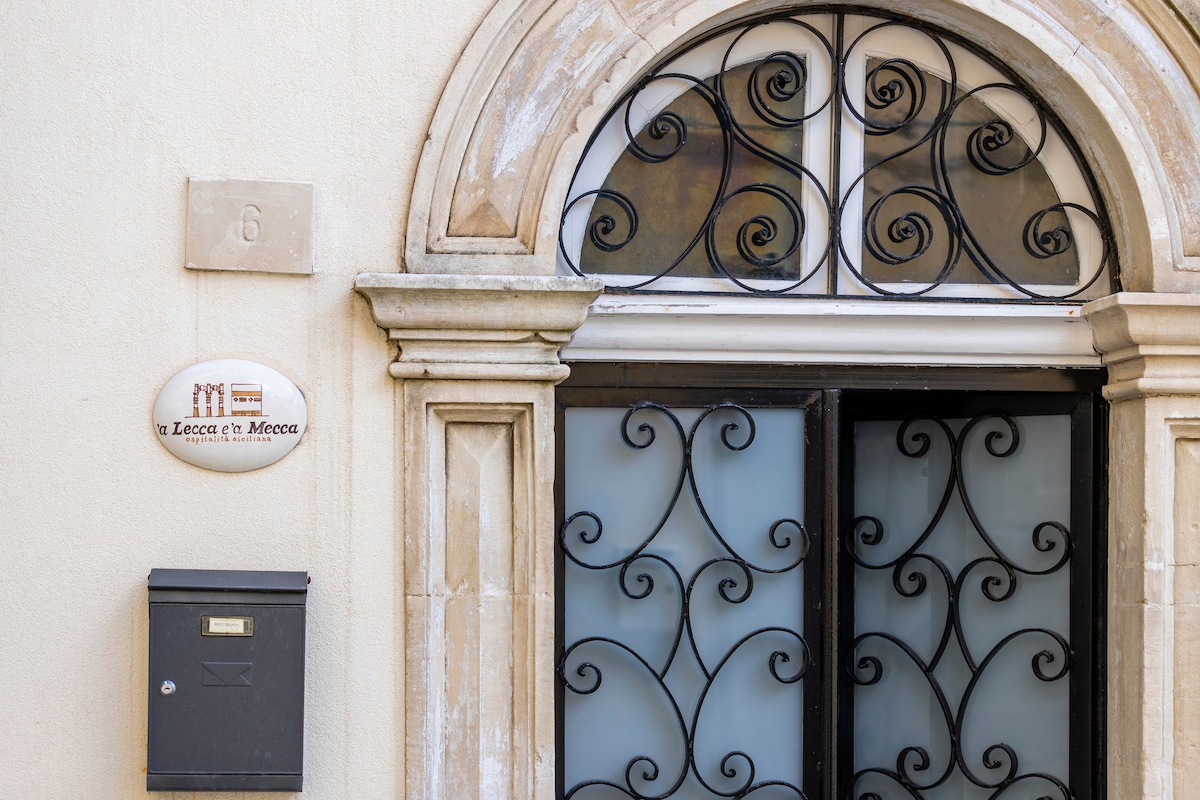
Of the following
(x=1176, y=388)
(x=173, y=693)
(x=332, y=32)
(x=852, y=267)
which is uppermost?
(x=332, y=32)

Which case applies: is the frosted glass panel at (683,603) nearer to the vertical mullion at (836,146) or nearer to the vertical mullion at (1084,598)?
the vertical mullion at (836,146)

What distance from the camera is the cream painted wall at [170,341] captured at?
2.34 m

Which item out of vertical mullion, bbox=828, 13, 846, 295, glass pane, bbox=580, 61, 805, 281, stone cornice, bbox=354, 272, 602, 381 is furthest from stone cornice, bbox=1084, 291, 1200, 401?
stone cornice, bbox=354, 272, 602, 381

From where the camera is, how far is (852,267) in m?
2.70

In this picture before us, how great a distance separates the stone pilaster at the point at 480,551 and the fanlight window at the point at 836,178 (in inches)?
16.2

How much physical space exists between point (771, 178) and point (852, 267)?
13.2 inches

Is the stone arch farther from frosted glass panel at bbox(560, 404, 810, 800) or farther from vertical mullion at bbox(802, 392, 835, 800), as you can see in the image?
vertical mullion at bbox(802, 392, 835, 800)

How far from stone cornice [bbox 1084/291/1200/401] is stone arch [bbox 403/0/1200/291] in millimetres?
92

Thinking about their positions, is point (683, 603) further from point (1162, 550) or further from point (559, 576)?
point (1162, 550)

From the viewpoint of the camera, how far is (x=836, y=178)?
2707mm

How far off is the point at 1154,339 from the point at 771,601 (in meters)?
1.22

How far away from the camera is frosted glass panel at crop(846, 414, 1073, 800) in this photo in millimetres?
2826

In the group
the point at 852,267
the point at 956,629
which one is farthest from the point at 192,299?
the point at 956,629

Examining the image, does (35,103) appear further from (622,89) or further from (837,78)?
(837,78)
